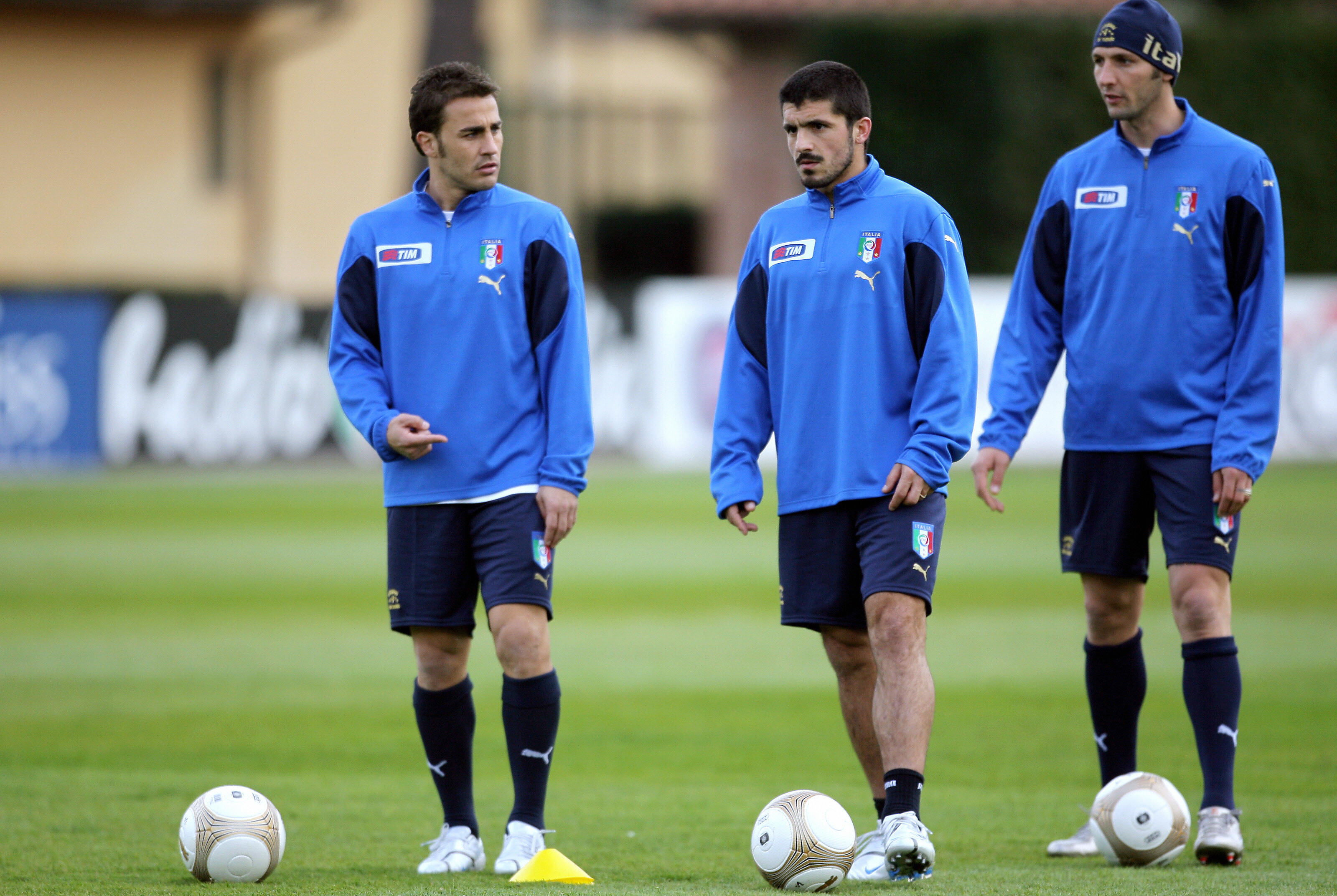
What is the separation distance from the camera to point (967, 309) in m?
5.10

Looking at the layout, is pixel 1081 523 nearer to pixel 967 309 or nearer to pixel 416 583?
pixel 967 309

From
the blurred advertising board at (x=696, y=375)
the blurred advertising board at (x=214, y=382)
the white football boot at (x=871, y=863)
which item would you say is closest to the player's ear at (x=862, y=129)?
the white football boot at (x=871, y=863)

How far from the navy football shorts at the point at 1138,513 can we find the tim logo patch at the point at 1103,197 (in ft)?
2.61

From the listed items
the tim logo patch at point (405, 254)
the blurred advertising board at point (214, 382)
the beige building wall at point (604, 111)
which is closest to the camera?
the tim logo patch at point (405, 254)

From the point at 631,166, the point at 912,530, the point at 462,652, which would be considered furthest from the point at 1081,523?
the point at 631,166

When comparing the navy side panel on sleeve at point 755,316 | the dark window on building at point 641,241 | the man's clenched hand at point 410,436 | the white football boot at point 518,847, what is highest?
the dark window on building at point 641,241

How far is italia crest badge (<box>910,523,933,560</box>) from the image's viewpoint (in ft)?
16.4

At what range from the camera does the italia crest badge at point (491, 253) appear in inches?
212

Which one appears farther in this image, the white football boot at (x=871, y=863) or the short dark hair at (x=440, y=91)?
the short dark hair at (x=440, y=91)

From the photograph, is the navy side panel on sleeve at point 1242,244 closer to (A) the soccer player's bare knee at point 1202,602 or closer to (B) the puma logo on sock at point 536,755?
(A) the soccer player's bare knee at point 1202,602

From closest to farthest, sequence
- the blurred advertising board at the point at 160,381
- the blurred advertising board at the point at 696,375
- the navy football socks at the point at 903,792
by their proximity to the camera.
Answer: the navy football socks at the point at 903,792 → the blurred advertising board at the point at 160,381 → the blurred advertising board at the point at 696,375

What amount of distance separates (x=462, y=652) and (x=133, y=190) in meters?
27.2

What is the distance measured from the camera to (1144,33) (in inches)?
211

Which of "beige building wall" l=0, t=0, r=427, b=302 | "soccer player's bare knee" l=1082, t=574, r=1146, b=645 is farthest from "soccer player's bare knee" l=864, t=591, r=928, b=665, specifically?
"beige building wall" l=0, t=0, r=427, b=302
